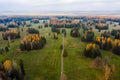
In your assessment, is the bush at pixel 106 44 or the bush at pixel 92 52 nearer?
the bush at pixel 92 52

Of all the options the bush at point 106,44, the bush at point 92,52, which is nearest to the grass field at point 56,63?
the bush at point 92,52

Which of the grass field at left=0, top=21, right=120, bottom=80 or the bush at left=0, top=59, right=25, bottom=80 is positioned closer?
the bush at left=0, top=59, right=25, bottom=80

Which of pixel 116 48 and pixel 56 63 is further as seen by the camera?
pixel 116 48

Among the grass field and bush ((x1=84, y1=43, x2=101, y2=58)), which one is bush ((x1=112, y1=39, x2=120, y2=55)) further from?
bush ((x1=84, y1=43, x2=101, y2=58))

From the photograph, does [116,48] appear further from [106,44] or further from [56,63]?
[56,63]

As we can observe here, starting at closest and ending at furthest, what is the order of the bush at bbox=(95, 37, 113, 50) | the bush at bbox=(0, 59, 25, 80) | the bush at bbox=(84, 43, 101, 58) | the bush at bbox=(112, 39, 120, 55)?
Result: the bush at bbox=(0, 59, 25, 80) → the bush at bbox=(84, 43, 101, 58) → the bush at bbox=(112, 39, 120, 55) → the bush at bbox=(95, 37, 113, 50)

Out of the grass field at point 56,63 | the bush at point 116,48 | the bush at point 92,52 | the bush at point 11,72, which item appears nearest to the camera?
the bush at point 11,72

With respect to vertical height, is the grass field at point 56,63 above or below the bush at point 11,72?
below

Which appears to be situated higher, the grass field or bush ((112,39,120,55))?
bush ((112,39,120,55))

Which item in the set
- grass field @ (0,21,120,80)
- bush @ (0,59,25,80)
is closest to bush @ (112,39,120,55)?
grass field @ (0,21,120,80)

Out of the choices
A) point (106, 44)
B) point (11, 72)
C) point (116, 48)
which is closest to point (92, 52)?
point (116, 48)

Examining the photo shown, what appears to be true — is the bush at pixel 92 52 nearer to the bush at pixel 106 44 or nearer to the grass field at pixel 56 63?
the grass field at pixel 56 63
